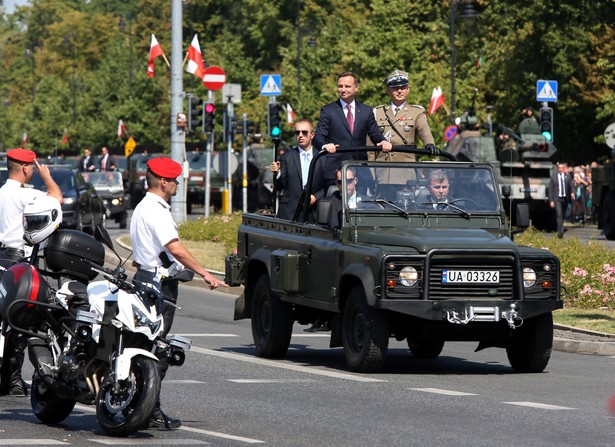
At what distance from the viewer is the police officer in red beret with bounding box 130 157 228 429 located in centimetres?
1085

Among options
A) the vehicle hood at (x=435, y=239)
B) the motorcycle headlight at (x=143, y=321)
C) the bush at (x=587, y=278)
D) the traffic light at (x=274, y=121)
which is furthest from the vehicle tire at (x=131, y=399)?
the traffic light at (x=274, y=121)

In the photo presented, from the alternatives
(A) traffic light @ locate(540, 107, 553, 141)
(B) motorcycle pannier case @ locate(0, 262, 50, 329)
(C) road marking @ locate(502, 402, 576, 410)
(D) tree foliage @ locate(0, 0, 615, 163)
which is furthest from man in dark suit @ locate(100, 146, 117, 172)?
(B) motorcycle pannier case @ locate(0, 262, 50, 329)

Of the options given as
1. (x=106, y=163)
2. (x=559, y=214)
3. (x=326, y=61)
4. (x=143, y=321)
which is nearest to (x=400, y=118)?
(x=143, y=321)

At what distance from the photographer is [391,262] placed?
46.1 ft

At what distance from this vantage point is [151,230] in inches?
432

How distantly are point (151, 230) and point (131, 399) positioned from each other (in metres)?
1.32

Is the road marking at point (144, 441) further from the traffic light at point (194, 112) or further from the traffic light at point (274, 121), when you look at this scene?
the traffic light at point (274, 121)

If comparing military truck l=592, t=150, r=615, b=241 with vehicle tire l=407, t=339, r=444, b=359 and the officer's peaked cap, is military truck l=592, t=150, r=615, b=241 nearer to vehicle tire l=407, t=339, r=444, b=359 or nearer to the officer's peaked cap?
the officer's peaked cap

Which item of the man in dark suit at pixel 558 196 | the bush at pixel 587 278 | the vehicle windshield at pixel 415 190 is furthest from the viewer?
the man in dark suit at pixel 558 196

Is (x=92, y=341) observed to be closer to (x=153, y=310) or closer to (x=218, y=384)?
(x=153, y=310)

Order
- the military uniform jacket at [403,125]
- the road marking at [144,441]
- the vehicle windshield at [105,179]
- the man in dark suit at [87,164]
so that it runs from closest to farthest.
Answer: the road marking at [144,441], the military uniform jacket at [403,125], the vehicle windshield at [105,179], the man in dark suit at [87,164]

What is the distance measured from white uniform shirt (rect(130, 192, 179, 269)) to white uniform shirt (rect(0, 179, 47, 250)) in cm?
272

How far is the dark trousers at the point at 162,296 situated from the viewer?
10406 millimetres

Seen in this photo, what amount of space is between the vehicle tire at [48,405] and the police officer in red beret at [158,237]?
70 centimetres
